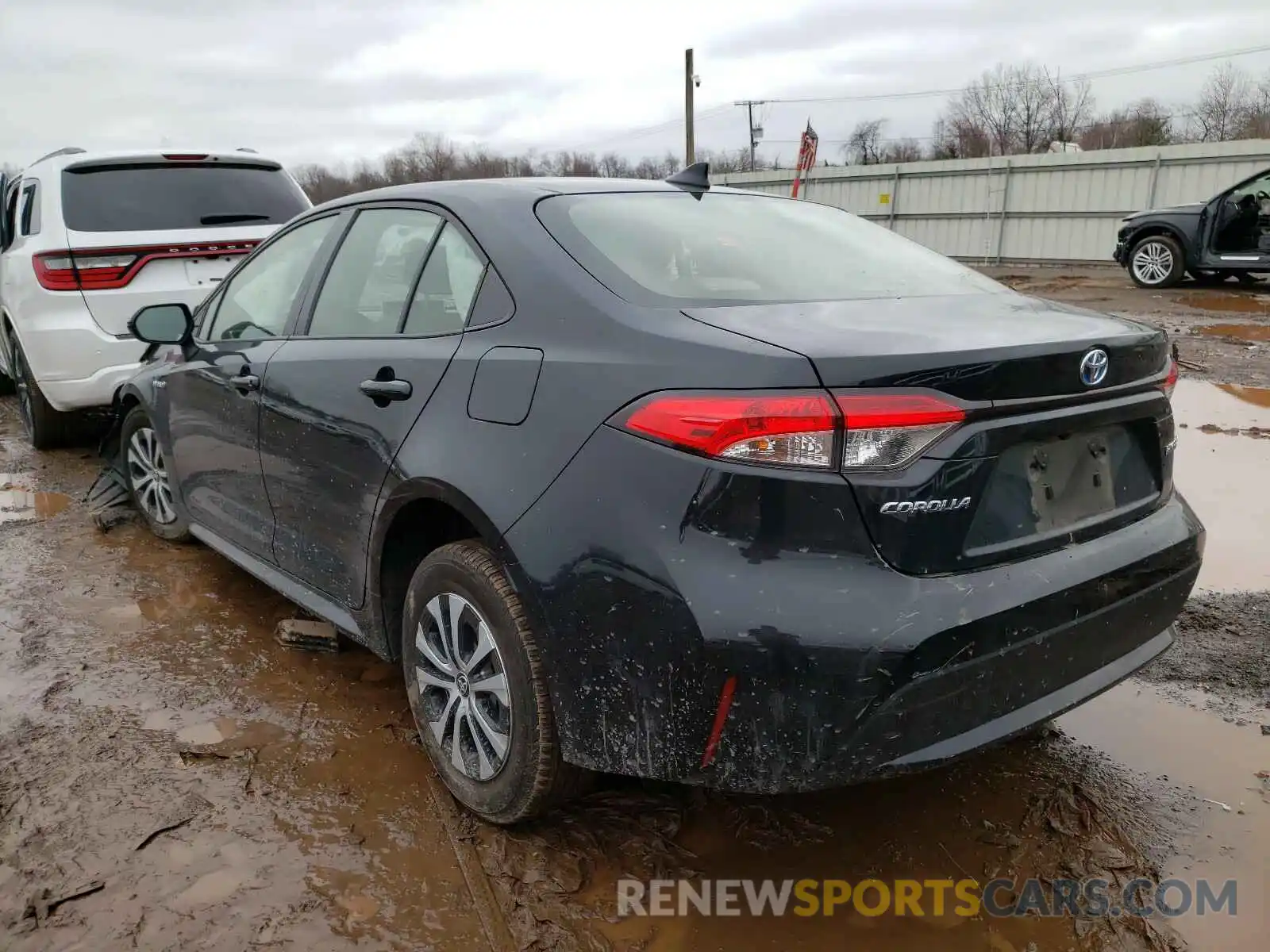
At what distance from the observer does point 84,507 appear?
5055 mm

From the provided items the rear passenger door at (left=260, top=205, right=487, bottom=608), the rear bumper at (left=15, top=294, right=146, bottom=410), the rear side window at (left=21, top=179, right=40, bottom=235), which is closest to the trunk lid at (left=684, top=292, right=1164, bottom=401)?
the rear passenger door at (left=260, top=205, right=487, bottom=608)

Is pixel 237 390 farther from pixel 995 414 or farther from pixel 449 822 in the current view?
pixel 995 414

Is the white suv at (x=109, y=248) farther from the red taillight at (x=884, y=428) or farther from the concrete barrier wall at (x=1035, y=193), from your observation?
the concrete barrier wall at (x=1035, y=193)

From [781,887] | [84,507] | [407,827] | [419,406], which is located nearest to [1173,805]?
[781,887]

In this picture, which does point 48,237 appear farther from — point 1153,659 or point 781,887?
point 1153,659

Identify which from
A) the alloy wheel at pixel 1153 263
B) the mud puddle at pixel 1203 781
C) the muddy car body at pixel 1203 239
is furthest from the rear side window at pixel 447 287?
the alloy wheel at pixel 1153 263

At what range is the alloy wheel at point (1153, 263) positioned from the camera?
1405 centimetres

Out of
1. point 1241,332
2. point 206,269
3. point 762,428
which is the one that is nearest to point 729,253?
point 762,428

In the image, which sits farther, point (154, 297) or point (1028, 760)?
point (154, 297)

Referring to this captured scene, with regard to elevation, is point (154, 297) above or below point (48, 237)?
below

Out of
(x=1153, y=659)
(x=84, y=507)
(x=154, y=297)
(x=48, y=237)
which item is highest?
(x=48, y=237)

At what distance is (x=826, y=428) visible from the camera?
1.71m

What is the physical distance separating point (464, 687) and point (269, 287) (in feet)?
6.10

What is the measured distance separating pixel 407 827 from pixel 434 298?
1.39 meters
